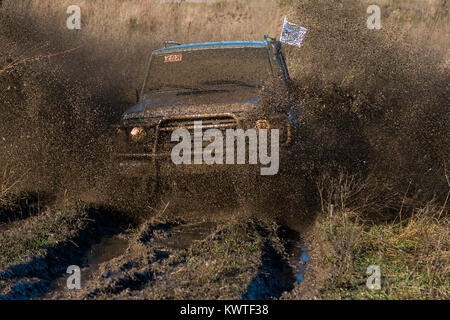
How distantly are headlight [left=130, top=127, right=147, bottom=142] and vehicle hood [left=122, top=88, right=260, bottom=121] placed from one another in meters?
0.13

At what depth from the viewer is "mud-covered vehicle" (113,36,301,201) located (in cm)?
582

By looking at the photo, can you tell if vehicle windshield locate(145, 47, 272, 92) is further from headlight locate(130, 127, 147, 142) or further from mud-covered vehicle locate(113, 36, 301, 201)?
headlight locate(130, 127, 147, 142)

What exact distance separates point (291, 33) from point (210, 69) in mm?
2871

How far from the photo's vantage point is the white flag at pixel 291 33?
927 centimetres

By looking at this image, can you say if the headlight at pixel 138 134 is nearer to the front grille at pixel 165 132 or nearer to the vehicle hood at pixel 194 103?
the front grille at pixel 165 132

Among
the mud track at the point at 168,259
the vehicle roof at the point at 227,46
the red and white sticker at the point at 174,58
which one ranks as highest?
the vehicle roof at the point at 227,46

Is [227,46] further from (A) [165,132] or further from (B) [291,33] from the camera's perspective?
(B) [291,33]

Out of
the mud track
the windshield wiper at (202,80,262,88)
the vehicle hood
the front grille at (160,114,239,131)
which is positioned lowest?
the mud track

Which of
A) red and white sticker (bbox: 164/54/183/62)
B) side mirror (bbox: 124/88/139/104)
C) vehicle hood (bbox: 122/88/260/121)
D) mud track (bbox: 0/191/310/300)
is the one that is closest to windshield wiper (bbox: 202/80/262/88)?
vehicle hood (bbox: 122/88/260/121)

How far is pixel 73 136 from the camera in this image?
23.4ft

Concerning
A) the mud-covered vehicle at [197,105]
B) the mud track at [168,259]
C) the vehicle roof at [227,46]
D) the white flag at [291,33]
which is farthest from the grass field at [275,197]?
the white flag at [291,33]

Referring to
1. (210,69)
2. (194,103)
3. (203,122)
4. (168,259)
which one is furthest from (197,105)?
(168,259)

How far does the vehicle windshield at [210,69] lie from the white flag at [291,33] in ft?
7.17

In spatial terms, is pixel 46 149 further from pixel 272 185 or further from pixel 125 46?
pixel 125 46
